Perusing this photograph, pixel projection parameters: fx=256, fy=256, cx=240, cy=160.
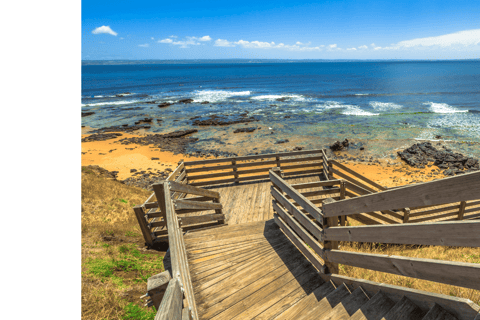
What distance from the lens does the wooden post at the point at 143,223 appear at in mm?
6624

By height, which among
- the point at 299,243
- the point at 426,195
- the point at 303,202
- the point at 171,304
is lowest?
the point at 299,243

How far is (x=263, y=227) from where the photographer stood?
5.78 meters

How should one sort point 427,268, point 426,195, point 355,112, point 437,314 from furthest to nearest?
point 355,112, point 437,314, point 427,268, point 426,195

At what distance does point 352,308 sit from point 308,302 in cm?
58

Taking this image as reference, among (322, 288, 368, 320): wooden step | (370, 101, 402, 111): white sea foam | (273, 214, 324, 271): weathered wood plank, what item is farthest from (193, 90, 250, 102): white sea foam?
(322, 288, 368, 320): wooden step

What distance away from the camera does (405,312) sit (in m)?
2.54

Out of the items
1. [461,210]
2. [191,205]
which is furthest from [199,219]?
[461,210]

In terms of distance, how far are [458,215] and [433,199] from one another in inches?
384

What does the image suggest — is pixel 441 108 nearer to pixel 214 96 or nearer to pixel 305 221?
pixel 214 96

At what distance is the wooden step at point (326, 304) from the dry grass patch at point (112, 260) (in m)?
2.38

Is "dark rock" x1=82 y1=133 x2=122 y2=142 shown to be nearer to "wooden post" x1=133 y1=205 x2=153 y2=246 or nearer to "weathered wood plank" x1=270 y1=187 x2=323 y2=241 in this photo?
"wooden post" x1=133 y1=205 x2=153 y2=246

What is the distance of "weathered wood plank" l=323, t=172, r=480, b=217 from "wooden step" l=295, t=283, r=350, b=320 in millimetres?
1228

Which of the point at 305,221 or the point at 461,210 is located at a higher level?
the point at 305,221
